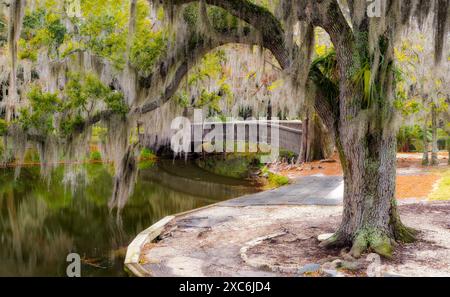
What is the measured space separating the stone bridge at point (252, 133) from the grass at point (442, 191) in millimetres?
11158

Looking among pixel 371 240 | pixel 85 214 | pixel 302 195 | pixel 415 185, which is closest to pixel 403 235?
pixel 371 240

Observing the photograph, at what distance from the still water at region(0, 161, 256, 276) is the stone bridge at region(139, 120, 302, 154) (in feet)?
17.6

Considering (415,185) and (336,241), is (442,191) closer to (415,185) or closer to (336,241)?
(415,185)

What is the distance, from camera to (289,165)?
2300 centimetres

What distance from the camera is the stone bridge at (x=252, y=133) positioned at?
27906 millimetres

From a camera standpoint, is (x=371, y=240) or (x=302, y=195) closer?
(x=371, y=240)

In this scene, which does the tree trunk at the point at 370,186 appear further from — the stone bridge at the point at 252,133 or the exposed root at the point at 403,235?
the stone bridge at the point at 252,133

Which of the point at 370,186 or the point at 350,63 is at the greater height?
the point at 350,63

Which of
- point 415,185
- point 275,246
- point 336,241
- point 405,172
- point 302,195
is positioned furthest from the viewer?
point 405,172

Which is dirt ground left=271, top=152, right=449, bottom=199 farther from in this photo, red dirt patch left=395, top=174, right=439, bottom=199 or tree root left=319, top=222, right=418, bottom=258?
tree root left=319, top=222, right=418, bottom=258

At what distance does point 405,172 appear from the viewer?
18.6 m

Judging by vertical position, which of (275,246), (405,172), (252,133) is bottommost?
(275,246)

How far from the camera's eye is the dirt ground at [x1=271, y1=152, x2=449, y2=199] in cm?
1486

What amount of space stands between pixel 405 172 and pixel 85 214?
35.5 feet
